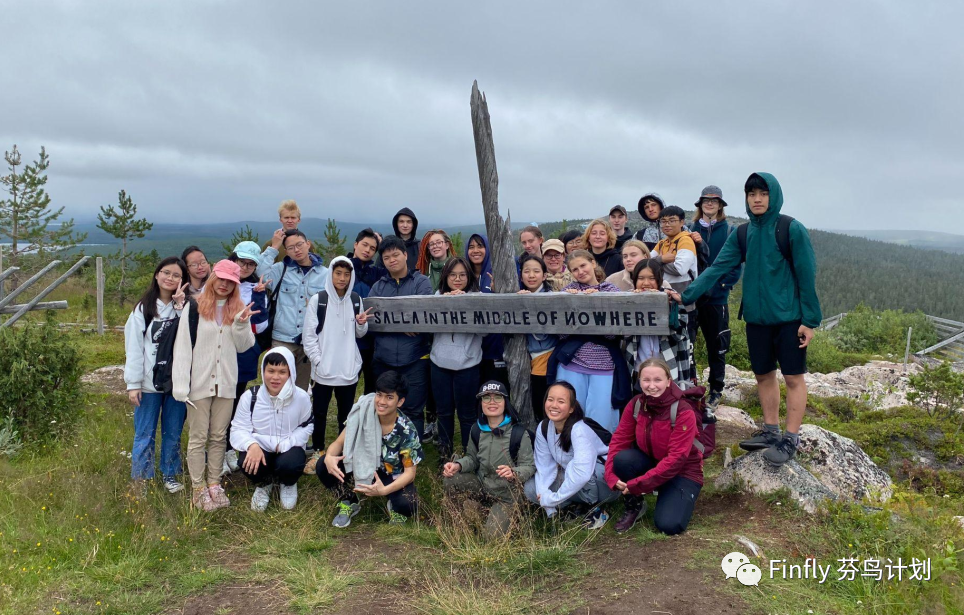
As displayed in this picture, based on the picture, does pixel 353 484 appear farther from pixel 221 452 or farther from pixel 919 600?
pixel 919 600

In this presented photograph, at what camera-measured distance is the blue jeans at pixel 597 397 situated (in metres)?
5.26

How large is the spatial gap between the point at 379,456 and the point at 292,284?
6.80ft

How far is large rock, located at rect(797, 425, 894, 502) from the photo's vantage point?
5.15 metres

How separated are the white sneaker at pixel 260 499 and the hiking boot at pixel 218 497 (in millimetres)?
219

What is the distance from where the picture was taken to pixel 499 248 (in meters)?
5.86

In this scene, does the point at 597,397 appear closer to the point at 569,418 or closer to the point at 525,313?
the point at 569,418

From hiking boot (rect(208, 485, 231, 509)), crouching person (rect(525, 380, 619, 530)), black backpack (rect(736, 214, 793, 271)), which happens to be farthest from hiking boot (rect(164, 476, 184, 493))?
black backpack (rect(736, 214, 793, 271))

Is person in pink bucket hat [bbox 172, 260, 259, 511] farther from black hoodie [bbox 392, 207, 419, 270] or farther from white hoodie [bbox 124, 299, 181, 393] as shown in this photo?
black hoodie [bbox 392, 207, 419, 270]

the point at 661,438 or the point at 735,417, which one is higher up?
the point at 661,438

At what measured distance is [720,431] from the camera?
7.07 m

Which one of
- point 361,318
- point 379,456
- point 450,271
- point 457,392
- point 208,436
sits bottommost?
point 379,456

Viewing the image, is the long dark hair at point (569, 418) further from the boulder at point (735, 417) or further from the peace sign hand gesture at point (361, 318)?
the boulder at point (735, 417)

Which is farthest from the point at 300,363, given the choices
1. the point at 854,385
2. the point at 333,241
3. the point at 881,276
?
the point at 881,276

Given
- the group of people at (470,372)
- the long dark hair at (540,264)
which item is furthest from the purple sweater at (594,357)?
the long dark hair at (540,264)
